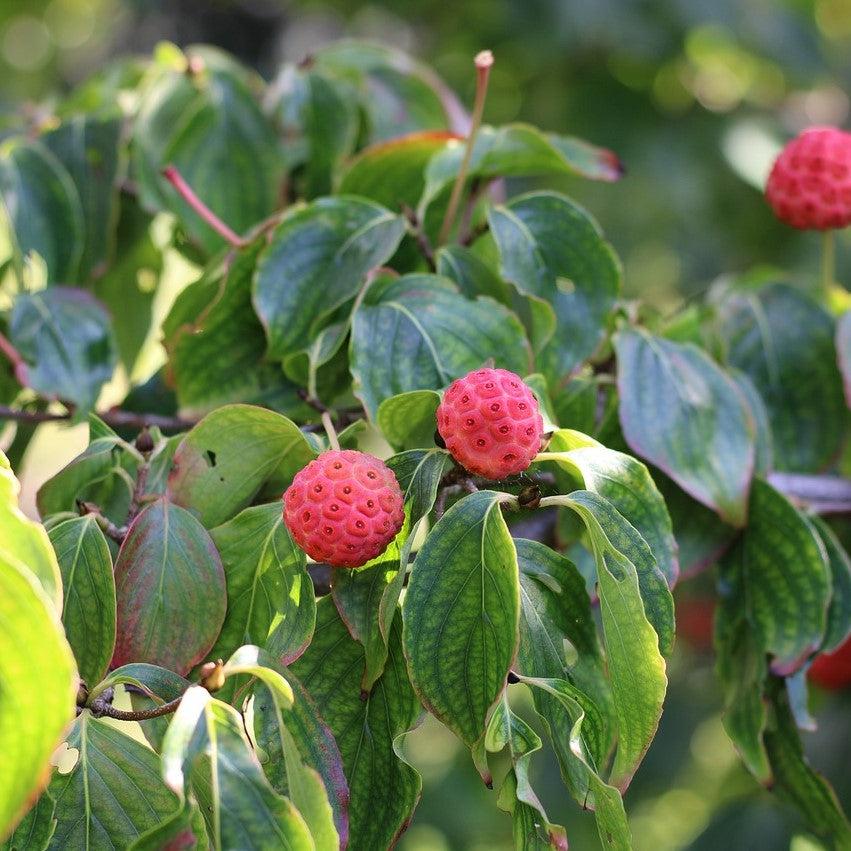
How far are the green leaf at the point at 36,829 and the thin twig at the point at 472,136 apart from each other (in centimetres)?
41

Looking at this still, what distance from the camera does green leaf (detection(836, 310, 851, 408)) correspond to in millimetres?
736

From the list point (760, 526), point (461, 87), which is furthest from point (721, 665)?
point (461, 87)

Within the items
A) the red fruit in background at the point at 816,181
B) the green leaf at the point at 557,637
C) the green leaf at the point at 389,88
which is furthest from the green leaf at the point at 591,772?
the green leaf at the point at 389,88

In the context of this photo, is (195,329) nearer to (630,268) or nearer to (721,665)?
(721,665)

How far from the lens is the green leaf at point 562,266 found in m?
0.68

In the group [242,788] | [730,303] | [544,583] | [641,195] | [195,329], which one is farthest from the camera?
[641,195]

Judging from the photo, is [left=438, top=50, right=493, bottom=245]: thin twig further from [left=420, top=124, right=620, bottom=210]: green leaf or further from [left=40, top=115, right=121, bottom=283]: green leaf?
[left=40, top=115, right=121, bottom=283]: green leaf

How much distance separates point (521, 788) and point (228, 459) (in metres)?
0.22

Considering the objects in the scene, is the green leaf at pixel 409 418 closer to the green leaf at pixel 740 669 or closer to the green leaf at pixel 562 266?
the green leaf at pixel 562 266

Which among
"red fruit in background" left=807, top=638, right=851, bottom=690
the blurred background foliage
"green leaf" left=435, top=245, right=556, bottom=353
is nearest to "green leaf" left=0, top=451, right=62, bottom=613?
"green leaf" left=435, top=245, right=556, bottom=353

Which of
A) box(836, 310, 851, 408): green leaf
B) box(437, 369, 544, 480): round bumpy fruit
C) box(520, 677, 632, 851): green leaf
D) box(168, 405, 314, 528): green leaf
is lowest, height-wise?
box(836, 310, 851, 408): green leaf

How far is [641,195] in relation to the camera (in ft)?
6.63

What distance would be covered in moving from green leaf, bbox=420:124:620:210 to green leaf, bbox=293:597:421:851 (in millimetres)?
296

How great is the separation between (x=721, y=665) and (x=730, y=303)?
27 cm
